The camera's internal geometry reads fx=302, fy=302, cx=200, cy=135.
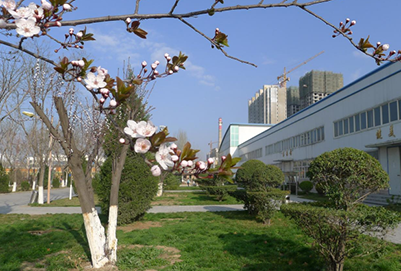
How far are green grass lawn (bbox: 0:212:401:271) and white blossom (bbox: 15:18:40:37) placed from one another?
4836mm

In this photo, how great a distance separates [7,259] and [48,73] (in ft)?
32.6

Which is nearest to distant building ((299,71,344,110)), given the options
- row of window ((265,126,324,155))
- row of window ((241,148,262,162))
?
row of window ((241,148,262,162))

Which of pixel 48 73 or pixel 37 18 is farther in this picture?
pixel 48 73

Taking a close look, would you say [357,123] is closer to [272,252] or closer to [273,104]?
[272,252]

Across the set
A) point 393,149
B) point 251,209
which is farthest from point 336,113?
point 251,209

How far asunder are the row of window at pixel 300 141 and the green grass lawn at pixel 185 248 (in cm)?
1624

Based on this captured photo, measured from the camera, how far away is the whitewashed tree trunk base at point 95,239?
5375mm

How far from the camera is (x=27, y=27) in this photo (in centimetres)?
149

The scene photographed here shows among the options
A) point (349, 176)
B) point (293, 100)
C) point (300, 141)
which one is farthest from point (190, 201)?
point (293, 100)

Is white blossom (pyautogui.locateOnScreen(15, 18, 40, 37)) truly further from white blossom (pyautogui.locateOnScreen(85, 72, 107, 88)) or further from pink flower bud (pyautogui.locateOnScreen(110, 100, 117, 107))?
pink flower bud (pyautogui.locateOnScreen(110, 100, 117, 107))

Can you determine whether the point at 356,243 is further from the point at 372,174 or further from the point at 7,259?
the point at 7,259

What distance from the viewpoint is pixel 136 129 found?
1.32 metres

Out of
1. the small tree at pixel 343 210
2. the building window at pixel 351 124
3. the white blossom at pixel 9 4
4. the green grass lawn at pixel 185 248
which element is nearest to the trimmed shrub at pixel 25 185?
the green grass lawn at pixel 185 248

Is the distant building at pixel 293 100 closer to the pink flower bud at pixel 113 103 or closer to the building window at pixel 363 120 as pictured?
the building window at pixel 363 120
